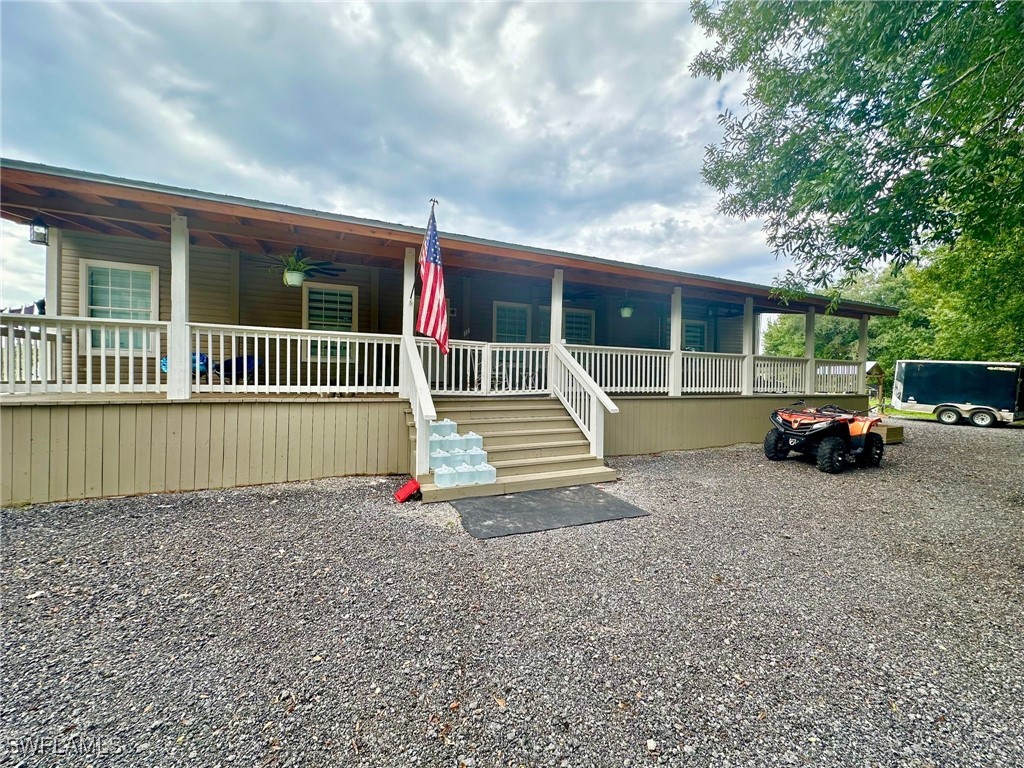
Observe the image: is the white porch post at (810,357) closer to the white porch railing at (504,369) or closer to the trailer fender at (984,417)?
the white porch railing at (504,369)

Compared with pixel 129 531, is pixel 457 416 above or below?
above

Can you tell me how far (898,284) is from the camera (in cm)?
2658

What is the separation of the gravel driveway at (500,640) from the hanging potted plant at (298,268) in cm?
353

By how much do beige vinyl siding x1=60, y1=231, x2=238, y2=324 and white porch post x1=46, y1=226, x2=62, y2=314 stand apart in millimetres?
256

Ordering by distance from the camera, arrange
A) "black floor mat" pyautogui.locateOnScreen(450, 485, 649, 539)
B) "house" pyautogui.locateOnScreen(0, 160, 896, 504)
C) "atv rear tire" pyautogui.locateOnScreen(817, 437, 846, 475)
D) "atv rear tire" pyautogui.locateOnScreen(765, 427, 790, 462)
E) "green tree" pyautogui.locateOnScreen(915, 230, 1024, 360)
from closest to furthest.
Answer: "black floor mat" pyautogui.locateOnScreen(450, 485, 649, 539)
"house" pyautogui.locateOnScreen(0, 160, 896, 504)
"atv rear tire" pyautogui.locateOnScreen(817, 437, 846, 475)
"atv rear tire" pyautogui.locateOnScreen(765, 427, 790, 462)
"green tree" pyautogui.locateOnScreen(915, 230, 1024, 360)

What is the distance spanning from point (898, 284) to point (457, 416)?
109 feet

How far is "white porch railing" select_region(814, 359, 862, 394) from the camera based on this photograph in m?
9.94

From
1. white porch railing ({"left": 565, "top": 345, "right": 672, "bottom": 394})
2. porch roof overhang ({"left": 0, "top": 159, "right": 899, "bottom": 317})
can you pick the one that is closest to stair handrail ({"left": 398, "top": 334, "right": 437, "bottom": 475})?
porch roof overhang ({"left": 0, "top": 159, "right": 899, "bottom": 317})

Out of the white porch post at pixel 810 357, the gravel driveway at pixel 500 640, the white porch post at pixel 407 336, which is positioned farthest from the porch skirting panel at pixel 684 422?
the white porch post at pixel 407 336

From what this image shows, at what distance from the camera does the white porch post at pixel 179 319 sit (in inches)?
181

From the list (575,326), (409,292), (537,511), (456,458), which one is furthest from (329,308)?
(537,511)

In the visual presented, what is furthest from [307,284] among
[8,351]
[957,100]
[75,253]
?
[957,100]

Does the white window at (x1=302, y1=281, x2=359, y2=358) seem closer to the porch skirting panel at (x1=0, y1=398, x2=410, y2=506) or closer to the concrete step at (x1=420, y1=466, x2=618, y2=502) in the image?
the porch skirting panel at (x1=0, y1=398, x2=410, y2=506)

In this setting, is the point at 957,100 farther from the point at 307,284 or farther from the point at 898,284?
the point at 898,284
